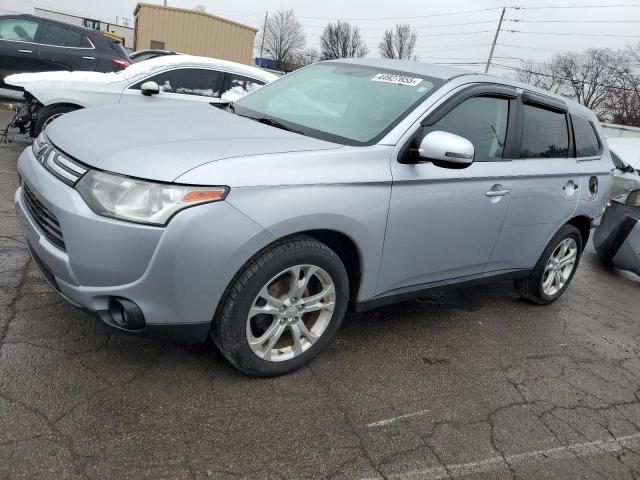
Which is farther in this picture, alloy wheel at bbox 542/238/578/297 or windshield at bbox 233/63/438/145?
alloy wheel at bbox 542/238/578/297

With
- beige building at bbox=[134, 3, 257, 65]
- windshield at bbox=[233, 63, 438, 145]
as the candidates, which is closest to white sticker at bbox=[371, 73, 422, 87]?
windshield at bbox=[233, 63, 438, 145]

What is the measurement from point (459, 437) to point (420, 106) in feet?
5.92

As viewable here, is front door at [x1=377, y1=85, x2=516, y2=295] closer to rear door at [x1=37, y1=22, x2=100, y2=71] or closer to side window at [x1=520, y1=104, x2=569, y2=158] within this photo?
side window at [x1=520, y1=104, x2=569, y2=158]

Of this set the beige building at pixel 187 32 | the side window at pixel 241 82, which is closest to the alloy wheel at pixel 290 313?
the side window at pixel 241 82

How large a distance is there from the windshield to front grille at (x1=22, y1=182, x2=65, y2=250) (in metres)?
1.37

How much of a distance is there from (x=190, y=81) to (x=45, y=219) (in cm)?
509

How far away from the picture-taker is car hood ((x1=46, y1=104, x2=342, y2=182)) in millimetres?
2430

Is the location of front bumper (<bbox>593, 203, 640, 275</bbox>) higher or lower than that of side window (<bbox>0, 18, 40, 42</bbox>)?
lower

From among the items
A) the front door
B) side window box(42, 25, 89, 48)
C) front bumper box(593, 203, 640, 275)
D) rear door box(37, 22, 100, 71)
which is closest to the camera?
the front door

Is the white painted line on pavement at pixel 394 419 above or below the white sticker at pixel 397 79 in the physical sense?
below

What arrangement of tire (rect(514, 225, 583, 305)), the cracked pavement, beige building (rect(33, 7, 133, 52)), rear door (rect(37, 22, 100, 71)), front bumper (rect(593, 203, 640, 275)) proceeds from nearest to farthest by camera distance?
the cracked pavement, tire (rect(514, 225, 583, 305)), front bumper (rect(593, 203, 640, 275)), rear door (rect(37, 22, 100, 71)), beige building (rect(33, 7, 133, 52))

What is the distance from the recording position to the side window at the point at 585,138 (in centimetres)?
452

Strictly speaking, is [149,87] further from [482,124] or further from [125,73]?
[482,124]

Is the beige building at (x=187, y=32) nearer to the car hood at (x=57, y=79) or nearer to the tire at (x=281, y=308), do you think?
the car hood at (x=57, y=79)
